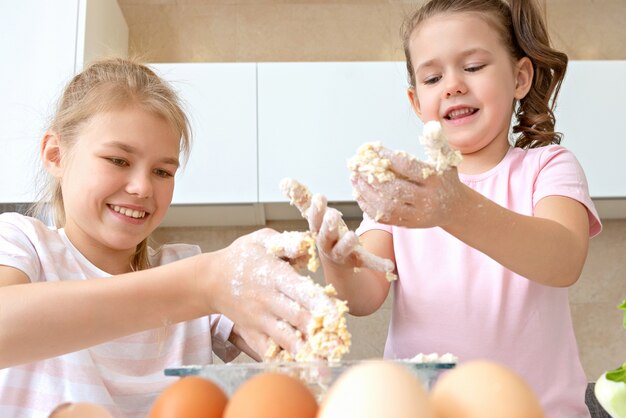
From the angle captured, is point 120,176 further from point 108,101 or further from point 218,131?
point 218,131

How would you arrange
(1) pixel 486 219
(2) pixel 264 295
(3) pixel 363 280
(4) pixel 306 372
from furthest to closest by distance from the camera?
(3) pixel 363 280, (1) pixel 486 219, (2) pixel 264 295, (4) pixel 306 372

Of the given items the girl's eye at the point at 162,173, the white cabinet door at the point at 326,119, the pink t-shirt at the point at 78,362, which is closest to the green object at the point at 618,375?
the pink t-shirt at the point at 78,362

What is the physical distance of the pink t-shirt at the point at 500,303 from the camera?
103 centimetres

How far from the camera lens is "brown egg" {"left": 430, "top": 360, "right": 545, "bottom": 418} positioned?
367mm

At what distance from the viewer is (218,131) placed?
7.13 ft

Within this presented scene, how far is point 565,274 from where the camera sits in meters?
0.95

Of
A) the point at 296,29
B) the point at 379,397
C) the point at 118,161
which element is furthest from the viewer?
the point at 296,29

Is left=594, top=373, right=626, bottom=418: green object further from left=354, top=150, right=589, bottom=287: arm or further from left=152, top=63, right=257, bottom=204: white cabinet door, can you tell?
left=152, top=63, right=257, bottom=204: white cabinet door

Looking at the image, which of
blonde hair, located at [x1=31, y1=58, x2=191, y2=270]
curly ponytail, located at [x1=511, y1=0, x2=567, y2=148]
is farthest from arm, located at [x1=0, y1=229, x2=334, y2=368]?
curly ponytail, located at [x1=511, y1=0, x2=567, y2=148]

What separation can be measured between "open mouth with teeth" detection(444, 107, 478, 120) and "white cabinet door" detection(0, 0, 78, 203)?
1355 millimetres

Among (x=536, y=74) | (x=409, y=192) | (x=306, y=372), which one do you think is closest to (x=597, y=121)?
(x=536, y=74)

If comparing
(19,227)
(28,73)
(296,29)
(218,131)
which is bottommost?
(19,227)

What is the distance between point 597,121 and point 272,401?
2.03 metres

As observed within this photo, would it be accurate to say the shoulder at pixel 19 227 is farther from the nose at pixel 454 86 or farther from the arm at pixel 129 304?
the nose at pixel 454 86
